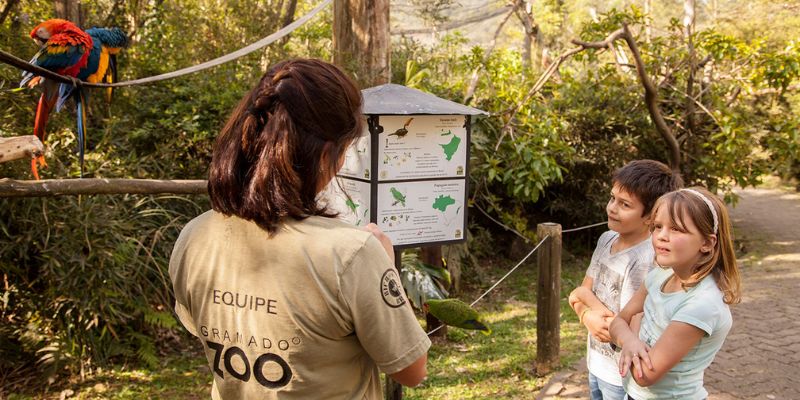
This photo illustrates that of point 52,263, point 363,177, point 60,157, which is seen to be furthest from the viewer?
point 60,157

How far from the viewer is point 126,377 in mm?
4500

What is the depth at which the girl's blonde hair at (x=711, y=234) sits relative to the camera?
191 cm

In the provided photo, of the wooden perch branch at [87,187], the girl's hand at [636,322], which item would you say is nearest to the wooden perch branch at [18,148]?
the wooden perch branch at [87,187]

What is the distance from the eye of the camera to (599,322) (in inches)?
95.9

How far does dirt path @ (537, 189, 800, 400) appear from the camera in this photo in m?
4.37

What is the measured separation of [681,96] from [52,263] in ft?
24.0

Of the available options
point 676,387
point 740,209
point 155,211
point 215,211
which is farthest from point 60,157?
point 740,209

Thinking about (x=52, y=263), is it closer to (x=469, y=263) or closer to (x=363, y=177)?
(x=363, y=177)

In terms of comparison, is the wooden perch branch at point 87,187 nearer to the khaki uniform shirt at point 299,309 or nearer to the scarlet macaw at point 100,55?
the scarlet macaw at point 100,55

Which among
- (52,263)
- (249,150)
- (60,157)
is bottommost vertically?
(52,263)

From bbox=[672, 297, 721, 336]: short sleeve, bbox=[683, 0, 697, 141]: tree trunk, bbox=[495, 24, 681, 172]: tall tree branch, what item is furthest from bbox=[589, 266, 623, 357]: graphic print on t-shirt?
bbox=[683, 0, 697, 141]: tree trunk

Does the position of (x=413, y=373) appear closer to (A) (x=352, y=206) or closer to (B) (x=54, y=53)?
(A) (x=352, y=206)

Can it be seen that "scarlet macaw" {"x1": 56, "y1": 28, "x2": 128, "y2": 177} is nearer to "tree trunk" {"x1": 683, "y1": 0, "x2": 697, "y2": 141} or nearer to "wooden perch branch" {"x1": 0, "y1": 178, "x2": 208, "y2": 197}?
"wooden perch branch" {"x1": 0, "y1": 178, "x2": 208, "y2": 197}

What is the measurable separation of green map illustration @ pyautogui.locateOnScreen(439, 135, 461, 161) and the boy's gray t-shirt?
98 cm
